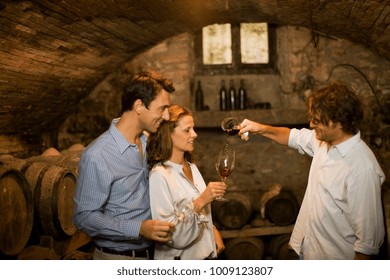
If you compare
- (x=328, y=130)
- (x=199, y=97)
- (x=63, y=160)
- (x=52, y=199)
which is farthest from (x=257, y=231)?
(x=328, y=130)

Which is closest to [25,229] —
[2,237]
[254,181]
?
[2,237]

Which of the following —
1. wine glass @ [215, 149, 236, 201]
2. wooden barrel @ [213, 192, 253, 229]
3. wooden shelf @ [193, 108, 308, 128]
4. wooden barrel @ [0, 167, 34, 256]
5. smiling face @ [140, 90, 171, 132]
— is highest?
smiling face @ [140, 90, 171, 132]

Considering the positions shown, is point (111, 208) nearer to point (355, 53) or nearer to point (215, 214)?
point (215, 214)

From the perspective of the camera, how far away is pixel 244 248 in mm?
4898

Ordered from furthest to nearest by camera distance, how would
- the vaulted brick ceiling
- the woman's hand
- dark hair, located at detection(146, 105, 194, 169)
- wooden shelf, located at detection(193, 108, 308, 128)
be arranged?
wooden shelf, located at detection(193, 108, 308, 128) → the vaulted brick ceiling → dark hair, located at detection(146, 105, 194, 169) → the woman's hand

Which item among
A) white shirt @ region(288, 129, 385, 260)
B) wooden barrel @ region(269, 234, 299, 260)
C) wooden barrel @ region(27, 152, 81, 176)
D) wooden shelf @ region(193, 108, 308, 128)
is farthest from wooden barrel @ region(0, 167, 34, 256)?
wooden barrel @ region(269, 234, 299, 260)

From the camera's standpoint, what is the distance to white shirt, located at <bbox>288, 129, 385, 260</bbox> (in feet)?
6.57

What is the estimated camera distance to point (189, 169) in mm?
2553

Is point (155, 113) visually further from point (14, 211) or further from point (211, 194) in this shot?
point (14, 211)

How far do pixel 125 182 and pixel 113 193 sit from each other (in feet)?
0.27

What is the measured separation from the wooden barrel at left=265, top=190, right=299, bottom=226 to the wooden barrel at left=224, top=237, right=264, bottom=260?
0.35m

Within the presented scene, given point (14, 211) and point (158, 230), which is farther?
point (14, 211)

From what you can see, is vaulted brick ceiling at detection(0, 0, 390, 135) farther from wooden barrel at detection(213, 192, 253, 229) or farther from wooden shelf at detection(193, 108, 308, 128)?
wooden barrel at detection(213, 192, 253, 229)

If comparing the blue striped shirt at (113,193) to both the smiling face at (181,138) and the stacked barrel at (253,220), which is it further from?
the stacked barrel at (253,220)
